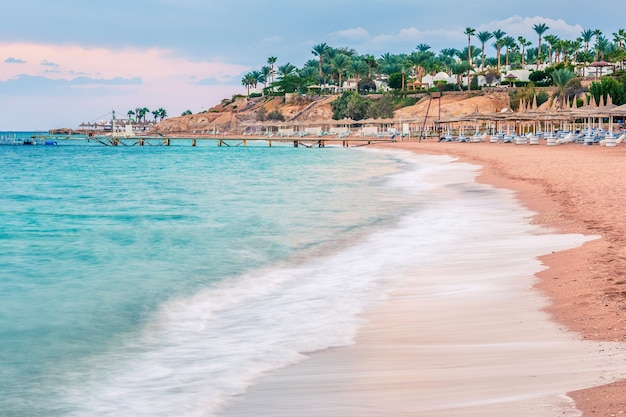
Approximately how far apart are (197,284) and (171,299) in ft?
3.53

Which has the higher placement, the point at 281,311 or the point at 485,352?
the point at 485,352

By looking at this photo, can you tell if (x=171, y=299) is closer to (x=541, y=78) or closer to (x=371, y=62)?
(x=541, y=78)

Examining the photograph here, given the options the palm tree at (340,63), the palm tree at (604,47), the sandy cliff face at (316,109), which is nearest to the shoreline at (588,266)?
the sandy cliff face at (316,109)

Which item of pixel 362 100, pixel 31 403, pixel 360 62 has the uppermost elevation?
pixel 360 62

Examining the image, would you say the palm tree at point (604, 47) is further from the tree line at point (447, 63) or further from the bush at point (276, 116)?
the bush at point (276, 116)

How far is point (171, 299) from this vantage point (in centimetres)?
987

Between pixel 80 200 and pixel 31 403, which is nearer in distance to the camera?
pixel 31 403

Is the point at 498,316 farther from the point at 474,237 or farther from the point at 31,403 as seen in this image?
the point at 474,237

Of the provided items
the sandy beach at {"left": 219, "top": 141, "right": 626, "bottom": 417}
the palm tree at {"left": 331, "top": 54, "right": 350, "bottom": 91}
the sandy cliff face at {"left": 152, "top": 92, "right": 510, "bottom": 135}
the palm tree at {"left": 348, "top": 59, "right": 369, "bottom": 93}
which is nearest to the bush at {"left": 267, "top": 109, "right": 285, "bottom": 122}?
the sandy cliff face at {"left": 152, "top": 92, "right": 510, "bottom": 135}

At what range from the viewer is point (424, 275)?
32.1 feet

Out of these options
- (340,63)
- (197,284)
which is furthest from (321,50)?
(197,284)

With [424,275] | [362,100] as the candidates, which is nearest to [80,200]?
[424,275]

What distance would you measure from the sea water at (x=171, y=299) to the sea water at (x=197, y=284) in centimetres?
3

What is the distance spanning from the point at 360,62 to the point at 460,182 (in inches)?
5514
